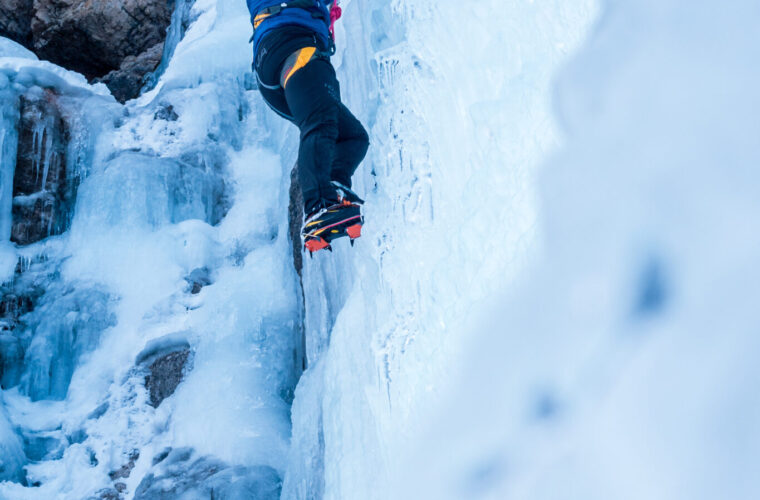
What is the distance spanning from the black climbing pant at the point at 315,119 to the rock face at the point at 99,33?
22.4 ft

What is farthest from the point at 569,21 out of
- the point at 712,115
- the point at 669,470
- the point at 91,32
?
the point at 91,32

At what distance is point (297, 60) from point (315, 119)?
0.74 ft

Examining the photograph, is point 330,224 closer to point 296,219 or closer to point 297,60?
point 297,60

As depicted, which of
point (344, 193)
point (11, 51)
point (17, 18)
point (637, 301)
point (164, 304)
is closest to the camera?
point (637, 301)

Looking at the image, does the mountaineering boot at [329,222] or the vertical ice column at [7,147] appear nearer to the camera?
the mountaineering boot at [329,222]

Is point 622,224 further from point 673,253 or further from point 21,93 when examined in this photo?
point 21,93

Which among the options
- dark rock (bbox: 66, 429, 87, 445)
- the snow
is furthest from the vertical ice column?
dark rock (bbox: 66, 429, 87, 445)

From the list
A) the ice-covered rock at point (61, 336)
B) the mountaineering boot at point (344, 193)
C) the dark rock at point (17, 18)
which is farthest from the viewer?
the dark rock at point (17, 18)

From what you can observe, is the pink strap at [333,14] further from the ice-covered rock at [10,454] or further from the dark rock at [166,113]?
the dark rock at [166,113]

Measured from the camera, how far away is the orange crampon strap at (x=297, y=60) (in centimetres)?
225

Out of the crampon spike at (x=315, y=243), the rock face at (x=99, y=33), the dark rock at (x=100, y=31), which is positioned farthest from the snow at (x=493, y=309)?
the dark rock at (x=100, y=31)

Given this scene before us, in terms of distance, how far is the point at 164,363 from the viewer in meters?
4.72

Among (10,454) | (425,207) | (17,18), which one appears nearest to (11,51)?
(17,18)

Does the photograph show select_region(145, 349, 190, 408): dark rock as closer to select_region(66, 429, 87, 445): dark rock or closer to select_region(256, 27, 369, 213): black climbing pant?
select_region(66, 429, 87, 445): dark rock
